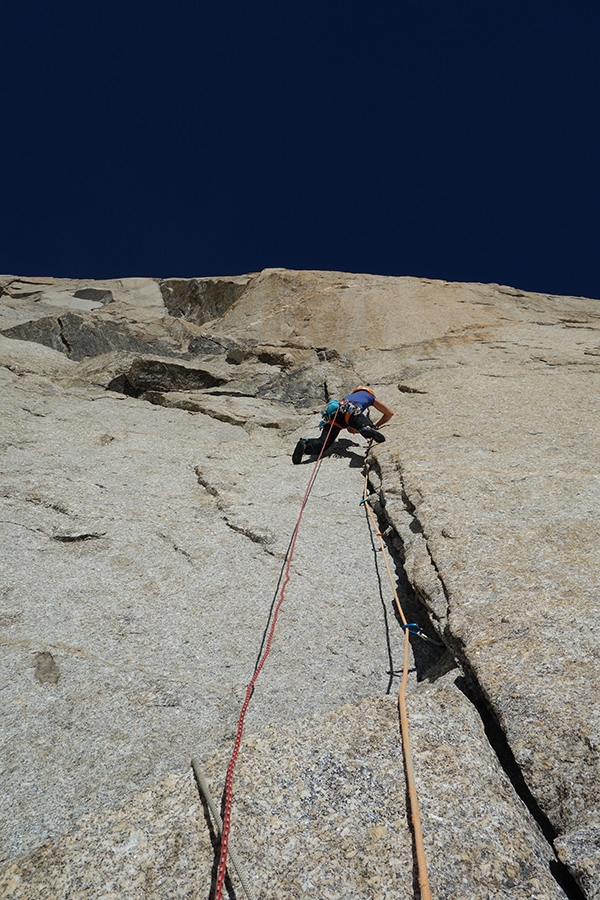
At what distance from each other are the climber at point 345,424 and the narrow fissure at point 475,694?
7.68 feet

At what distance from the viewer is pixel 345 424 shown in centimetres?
668

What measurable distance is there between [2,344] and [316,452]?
7676 mm

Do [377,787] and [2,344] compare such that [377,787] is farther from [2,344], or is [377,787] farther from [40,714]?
[2,344]

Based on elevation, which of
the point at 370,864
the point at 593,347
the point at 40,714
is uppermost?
the point at 593,347

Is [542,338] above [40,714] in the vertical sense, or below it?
above

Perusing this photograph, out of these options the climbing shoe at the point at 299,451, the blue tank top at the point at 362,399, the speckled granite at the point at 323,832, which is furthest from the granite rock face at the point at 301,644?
the blue tank top at the point at 362,399

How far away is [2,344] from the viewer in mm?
10219

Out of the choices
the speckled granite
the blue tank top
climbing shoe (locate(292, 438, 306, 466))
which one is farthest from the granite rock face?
the blue tank top

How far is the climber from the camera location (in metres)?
6.39

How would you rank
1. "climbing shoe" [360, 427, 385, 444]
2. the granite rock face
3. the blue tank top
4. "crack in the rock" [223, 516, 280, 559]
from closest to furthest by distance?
the granite rock face → "crack in the rock" [223, 516, 280, 559] → "climbing shoe" [360, 427, 385, 444] → the blue tank top

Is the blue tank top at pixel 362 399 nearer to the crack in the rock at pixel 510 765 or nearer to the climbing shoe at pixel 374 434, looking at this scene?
the climbing shoe at pixel 374 434

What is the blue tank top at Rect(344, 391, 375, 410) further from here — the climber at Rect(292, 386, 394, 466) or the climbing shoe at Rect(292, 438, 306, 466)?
the climbing shoe at Rect(292, 438, 306, 466)

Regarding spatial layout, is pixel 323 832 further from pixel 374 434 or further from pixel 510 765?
pixel 374 434

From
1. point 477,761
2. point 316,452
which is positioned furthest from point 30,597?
point 316,452
